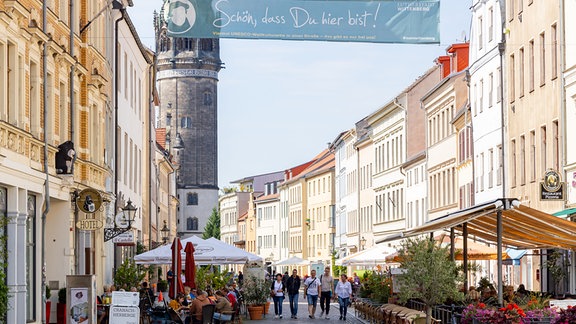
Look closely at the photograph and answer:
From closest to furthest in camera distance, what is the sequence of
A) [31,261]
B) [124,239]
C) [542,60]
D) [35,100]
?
1. [31,261]
2. [35,100]
3. [124,239]
4. [542,60]

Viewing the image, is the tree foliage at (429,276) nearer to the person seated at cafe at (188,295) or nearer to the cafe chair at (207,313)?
the cafe chair at (207,313)

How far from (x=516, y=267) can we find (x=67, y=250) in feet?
69.9

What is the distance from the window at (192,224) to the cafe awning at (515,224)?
134214 millimetres

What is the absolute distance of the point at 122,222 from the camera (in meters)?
36.1

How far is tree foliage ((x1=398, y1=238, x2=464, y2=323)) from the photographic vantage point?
24.9 m

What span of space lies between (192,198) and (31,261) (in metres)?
133

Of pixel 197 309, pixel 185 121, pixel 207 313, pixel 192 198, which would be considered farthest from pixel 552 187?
pixel 192 198

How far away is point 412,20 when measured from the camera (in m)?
23.4

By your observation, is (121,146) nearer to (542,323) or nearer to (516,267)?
(516,267)

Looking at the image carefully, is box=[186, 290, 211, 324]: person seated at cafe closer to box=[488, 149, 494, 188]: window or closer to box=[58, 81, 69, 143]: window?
box=[58, 81, 69, 143]: window

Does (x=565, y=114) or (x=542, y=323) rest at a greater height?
(x=565, y=114)

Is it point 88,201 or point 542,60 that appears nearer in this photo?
point 88,201

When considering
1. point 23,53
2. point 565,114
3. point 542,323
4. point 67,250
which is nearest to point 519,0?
point 565,114

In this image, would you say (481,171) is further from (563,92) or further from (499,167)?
(563,92)
